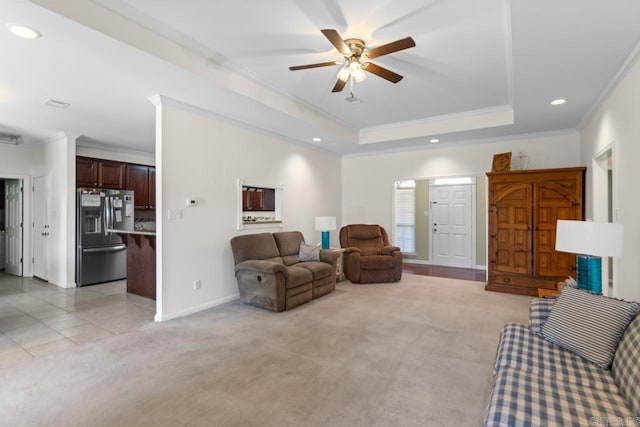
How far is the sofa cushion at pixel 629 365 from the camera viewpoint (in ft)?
4.67

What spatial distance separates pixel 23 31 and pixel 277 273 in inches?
120

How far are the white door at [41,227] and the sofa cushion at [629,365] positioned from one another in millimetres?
7653

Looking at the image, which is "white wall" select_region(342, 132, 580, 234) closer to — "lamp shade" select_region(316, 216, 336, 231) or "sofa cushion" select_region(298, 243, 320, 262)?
"lamp shade" select_region(316, 216, 336, 231)

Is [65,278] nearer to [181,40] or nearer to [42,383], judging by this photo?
[42,383]

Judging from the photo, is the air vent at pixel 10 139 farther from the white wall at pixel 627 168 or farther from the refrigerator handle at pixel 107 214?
the white wall at pixel 627 168

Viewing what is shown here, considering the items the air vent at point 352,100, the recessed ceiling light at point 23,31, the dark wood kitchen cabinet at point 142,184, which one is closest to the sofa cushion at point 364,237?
the air vent at point 352,100

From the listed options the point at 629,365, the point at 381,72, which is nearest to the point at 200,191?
the point at 381,72

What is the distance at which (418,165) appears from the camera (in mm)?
6402

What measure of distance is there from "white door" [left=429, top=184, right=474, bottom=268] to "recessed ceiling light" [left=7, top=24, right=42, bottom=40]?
23.5 ft

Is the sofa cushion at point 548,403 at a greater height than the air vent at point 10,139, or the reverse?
the air vent at point 10,139

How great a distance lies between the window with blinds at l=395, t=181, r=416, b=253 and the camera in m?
8.04

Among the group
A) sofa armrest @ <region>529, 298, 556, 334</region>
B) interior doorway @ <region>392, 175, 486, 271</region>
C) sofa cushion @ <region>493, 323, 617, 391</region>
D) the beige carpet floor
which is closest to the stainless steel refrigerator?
the beige carpet floor

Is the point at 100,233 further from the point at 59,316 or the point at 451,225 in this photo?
the point at 451,225

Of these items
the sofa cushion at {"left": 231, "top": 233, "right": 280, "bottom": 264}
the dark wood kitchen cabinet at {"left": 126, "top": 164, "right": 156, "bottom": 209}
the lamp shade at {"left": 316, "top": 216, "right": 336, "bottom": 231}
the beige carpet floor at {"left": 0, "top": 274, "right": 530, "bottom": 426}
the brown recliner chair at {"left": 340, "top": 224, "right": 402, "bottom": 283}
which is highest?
the dark wood kitchen cabinet at {"left": 126, "top": 164, "right": 156, "bottom": 209}
